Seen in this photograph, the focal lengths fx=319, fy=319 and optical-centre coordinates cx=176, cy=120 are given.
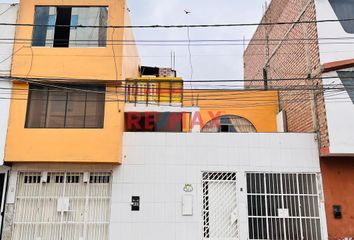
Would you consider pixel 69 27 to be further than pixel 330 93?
Yes

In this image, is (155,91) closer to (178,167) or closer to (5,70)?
(178,167)

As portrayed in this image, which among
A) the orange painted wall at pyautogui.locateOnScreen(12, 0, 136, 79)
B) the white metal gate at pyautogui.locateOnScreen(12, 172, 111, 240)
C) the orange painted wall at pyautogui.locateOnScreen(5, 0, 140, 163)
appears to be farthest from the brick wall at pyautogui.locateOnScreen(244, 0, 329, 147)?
the white metal gate at pyautogui.locateOnScreen(12, 172, 111, 240)

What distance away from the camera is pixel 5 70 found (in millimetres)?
9031

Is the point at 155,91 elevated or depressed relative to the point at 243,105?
depressed

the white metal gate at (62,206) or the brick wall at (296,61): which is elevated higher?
the brick wall at (296,61)

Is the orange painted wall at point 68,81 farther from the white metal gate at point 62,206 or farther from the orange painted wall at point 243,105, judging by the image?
the orange painted wall at point 243,105

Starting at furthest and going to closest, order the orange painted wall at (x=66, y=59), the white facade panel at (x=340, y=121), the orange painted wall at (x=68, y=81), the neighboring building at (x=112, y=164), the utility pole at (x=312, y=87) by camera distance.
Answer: the utility pole at (x=312, y=87), the orange painted wall at (x=66, y=59), the neighboring building at (x=112, y=164), the orange painted wall at (x=68, y=81), the white facade panel at (x=340, y=121)

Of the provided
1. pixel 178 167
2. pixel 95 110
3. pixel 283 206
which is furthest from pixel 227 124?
pixel 95 110

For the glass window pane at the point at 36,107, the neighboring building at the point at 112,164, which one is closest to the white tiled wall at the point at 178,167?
the neighboring building at the point at 112,164

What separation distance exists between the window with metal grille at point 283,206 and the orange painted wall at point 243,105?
4.35 meters

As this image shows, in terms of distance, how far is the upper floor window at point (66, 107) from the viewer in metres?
8.93

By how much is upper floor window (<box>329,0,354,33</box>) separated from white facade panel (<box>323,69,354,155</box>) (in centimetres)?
172

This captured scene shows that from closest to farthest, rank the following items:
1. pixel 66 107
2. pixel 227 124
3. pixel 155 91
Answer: pixel 66 107, pixel 155 91, pixel 227 124

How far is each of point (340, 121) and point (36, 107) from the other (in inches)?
332
